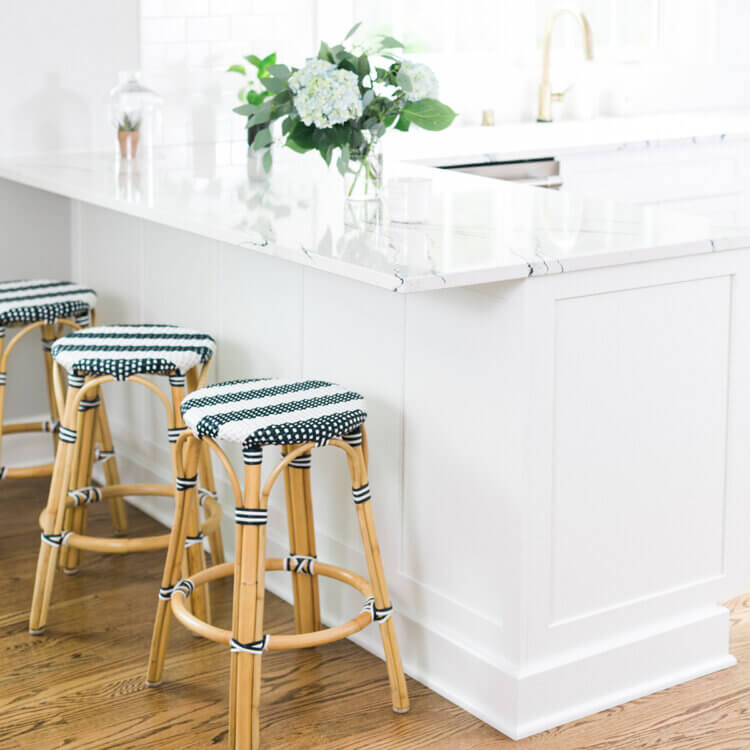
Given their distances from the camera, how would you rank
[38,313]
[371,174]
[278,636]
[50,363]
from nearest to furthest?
1. [278,636]
2. [371,174]
3. [38,313]
4. [50,363]

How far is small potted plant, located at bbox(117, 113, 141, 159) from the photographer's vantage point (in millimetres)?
3799

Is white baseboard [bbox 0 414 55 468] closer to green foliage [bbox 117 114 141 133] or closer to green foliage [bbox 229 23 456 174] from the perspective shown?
green foliage [bbox 117 114 141 133]

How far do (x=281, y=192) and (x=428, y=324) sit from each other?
2.80 ft

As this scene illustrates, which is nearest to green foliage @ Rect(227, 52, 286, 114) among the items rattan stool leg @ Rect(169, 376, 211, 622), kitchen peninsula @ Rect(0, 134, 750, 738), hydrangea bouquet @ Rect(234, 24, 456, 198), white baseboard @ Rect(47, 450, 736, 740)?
hydrangea bouquet @ Rect(234, 24, 456, 198)

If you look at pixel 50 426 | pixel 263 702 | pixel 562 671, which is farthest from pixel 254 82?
pixel 562 671

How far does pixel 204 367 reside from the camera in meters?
3.02

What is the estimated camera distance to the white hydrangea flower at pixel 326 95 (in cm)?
288

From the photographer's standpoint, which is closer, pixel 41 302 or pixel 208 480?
pixel 208 480

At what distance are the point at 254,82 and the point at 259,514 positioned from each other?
2028 mm

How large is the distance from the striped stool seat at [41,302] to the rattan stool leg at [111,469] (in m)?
0.29

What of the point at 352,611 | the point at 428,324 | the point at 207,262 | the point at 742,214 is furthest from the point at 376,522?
the point at 742,214

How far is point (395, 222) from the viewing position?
2.74 m

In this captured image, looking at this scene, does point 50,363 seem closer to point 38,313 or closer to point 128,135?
point 38,313

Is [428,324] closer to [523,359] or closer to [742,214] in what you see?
[523,359]
